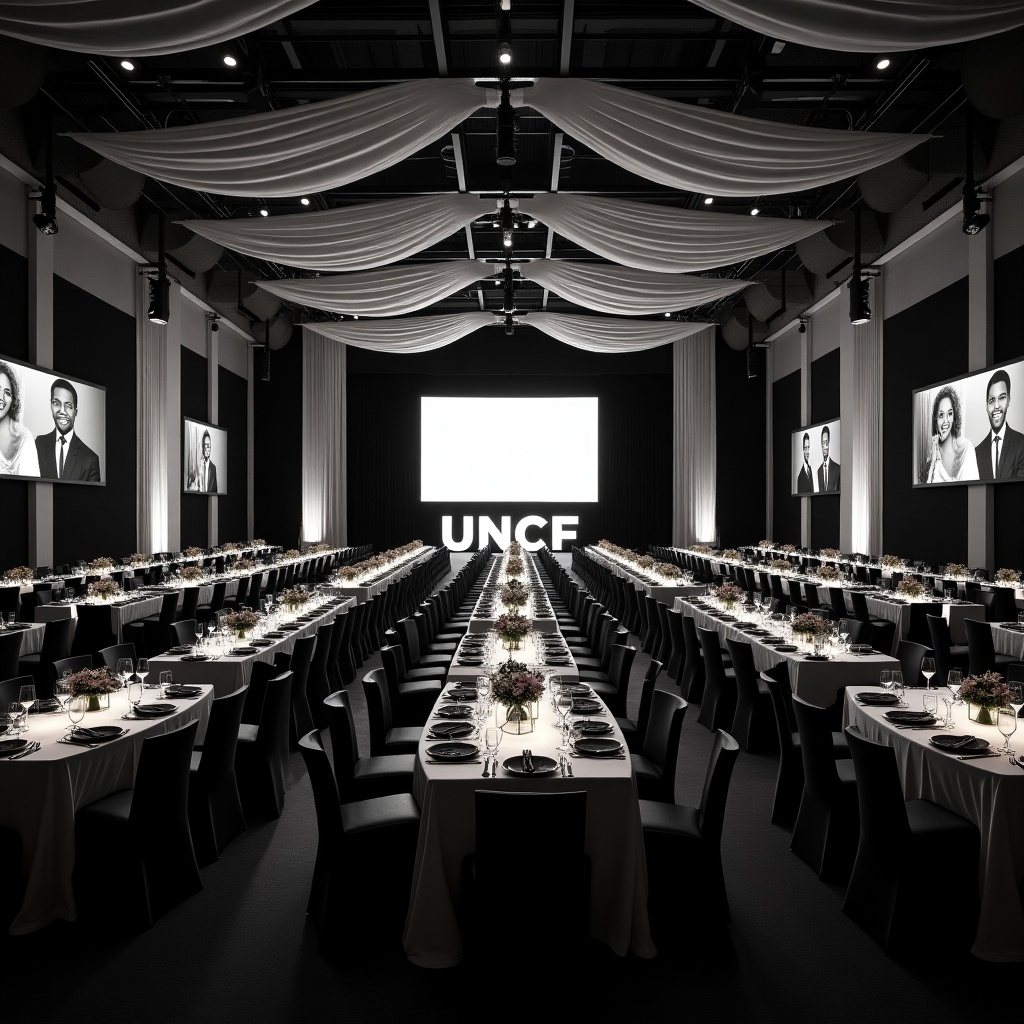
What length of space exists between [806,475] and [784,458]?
6.95ft

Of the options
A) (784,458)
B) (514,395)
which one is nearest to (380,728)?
(784,458)

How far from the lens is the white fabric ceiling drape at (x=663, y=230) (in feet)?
26.0

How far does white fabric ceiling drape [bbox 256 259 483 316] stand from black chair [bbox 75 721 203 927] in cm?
731

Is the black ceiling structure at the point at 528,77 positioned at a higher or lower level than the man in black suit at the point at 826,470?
higher

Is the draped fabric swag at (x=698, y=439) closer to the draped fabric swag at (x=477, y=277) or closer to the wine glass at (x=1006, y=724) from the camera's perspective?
the draped fabric swag at (x=477, y=277)

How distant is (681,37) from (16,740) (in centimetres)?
827

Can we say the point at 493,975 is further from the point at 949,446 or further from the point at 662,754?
the point at 949,446

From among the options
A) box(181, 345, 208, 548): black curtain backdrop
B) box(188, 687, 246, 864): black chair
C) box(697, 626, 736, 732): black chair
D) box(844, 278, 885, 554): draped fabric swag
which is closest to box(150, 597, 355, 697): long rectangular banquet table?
box(188, 687, 246, 864): black chair

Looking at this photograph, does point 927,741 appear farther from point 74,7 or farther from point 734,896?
point 74,7

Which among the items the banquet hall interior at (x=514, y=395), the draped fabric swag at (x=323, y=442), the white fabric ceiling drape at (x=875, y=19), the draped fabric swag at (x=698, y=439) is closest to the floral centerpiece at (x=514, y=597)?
the banquet hall interior at (x=514, y=395)

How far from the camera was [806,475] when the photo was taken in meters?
17.5

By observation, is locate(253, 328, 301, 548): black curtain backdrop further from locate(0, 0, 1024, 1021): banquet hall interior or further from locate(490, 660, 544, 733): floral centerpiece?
locate(490, 660, 544, 733): floral centerpiece

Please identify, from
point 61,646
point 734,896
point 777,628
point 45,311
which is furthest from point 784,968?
point 45,311

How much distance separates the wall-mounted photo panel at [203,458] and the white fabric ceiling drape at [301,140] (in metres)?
10.2
